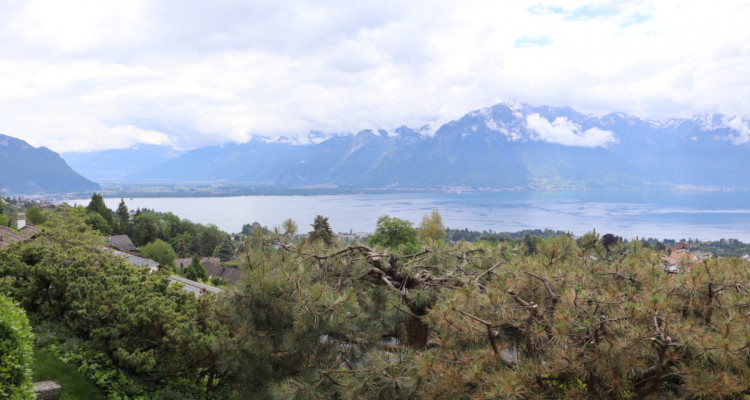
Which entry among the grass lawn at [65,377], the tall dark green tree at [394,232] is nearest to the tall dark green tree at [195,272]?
the tall dark green tree at [394,232]

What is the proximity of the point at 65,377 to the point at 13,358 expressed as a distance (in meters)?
1.92

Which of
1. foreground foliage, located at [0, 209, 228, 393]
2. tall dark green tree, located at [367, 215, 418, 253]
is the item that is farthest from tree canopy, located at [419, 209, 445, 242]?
foreground foliage, located at [0, 209, 228, 393]

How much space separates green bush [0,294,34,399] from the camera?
3.51 m

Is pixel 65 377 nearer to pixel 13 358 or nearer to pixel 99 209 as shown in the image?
pixel 13 358

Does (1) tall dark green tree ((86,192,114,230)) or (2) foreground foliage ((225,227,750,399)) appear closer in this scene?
(2) foreground foliage ((225,227,750,399))

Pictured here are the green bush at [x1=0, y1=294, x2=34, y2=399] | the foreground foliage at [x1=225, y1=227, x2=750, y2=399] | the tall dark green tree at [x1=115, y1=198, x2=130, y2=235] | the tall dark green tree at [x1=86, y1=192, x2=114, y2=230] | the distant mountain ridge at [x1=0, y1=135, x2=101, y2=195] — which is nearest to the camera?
the foreground foliage at [x1=225, y1=227, x2=750, y2=399]

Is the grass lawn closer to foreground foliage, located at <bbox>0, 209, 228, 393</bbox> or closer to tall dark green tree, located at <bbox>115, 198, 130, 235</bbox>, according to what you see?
foreground foliage, located at <bbox>0, 209, 228, 393</bbox>

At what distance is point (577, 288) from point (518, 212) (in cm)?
11300

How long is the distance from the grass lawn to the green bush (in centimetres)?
150

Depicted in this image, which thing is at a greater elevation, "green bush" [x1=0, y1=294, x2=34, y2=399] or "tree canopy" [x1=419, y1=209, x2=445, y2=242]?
"green bush" [x1=0, y1=294, x2=34, y2=399]

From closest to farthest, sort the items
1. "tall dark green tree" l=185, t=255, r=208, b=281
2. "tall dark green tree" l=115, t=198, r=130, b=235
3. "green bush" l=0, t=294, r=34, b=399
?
"green bush" l=0, t=294, r=34, b=399 → "tall dark green tree" l=185, t=255, r=208, b=281 → "tall dark green tree" l=115, t=198, r=130, b=235

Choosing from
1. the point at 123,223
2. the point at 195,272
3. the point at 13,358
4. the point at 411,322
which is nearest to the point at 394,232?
the point at 195,272

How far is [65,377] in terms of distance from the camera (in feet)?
17.1

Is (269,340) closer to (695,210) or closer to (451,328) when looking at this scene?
(451,328)
